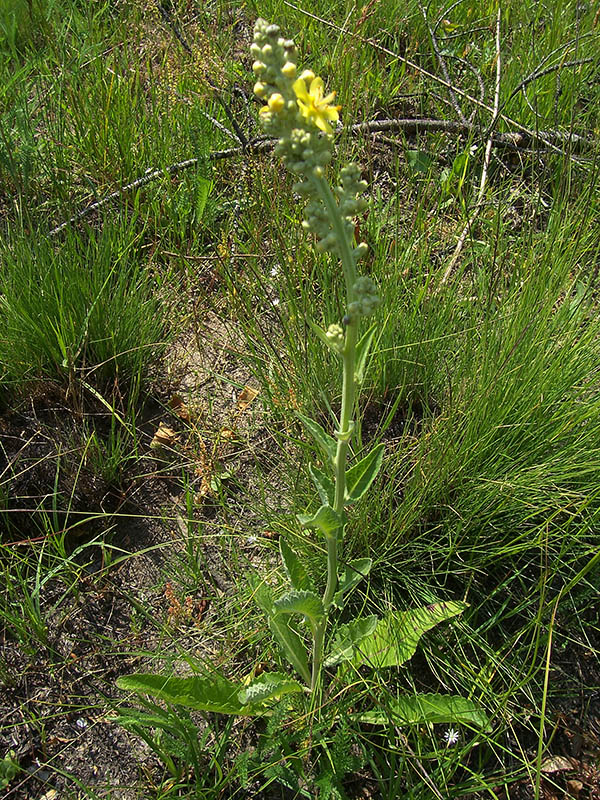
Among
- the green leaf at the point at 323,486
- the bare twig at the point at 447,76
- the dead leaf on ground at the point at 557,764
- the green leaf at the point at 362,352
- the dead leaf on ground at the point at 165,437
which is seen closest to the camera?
the green leaf at the point at 362,352

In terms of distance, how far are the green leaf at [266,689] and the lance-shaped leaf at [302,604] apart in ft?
0.59

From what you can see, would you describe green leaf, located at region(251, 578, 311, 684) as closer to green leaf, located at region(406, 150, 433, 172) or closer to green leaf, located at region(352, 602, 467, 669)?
green leaf, located at region(352, 602, 467, 669)

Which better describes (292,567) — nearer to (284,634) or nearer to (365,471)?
(284,634)

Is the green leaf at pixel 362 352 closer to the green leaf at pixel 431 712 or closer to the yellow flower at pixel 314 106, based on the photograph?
the yellow flower at pixel 314 106

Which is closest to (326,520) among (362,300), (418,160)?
(362,300)

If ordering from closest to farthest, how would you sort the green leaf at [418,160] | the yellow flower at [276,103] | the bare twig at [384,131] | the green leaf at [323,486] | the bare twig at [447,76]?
the yellow flower at [276,103] < the green leaf at [323,486] < the bare twig at [384,131] < the green leaf at [418,160] < the bare twig at [447,76]

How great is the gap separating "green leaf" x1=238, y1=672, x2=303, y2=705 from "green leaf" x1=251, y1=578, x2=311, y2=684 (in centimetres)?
7

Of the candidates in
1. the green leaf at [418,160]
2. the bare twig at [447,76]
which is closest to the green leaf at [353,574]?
the green leaf at [418,160]

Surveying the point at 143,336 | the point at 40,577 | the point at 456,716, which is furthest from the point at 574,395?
the point at 40,577

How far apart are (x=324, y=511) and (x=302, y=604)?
9.8 inches

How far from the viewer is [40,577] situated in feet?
6.18

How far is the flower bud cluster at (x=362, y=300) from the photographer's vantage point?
108 centimetres

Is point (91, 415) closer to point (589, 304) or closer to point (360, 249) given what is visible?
point (360, 249)

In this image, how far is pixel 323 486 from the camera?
4.62 feet
